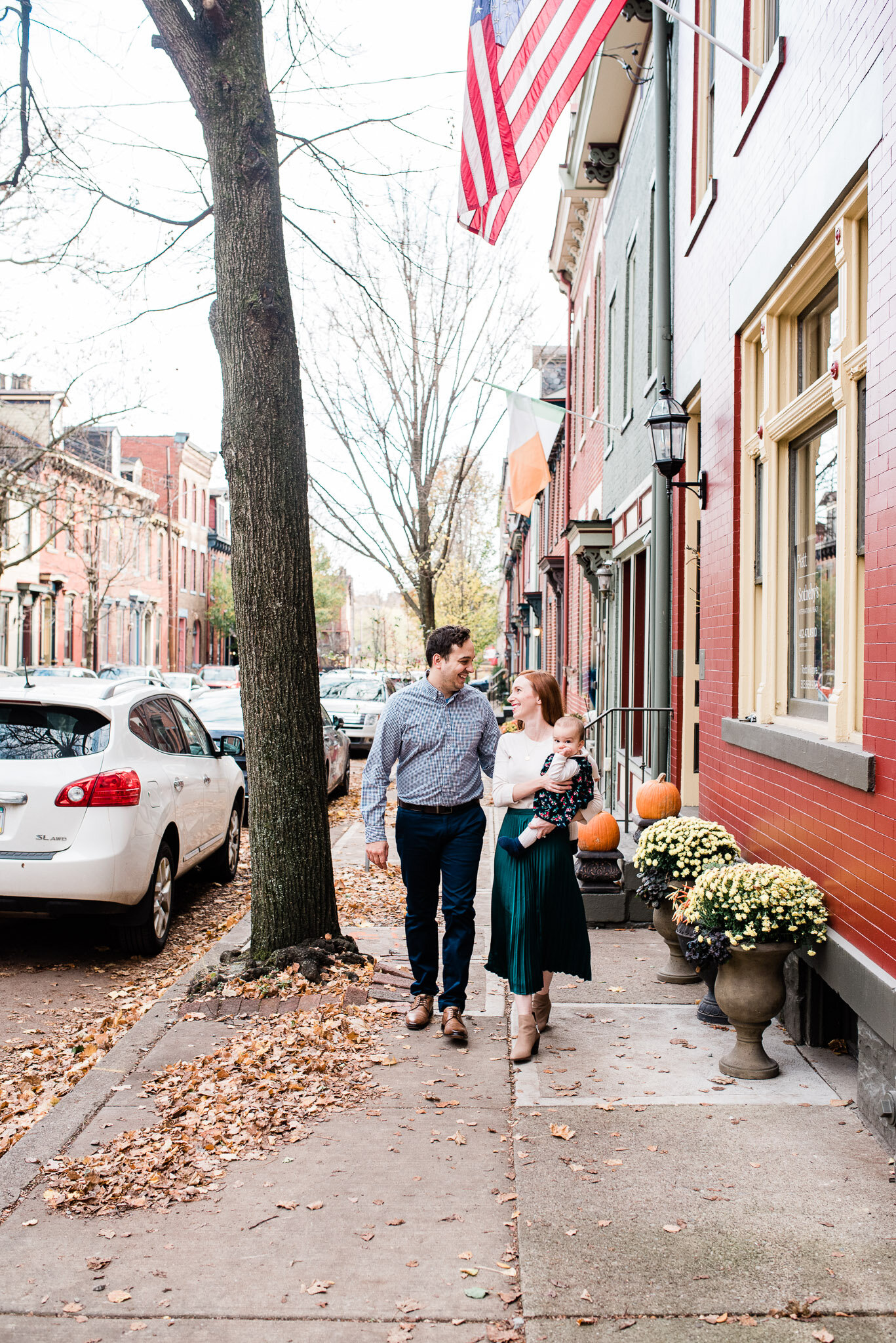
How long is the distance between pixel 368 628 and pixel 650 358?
13015 cm

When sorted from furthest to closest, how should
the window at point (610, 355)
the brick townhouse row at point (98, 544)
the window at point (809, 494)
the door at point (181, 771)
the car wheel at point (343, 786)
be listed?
the brick townhouse row at point (98, 544), the car wheel at point (343, 786), the window at point (610, 355), the door at point (181, 771), the window at point (809, 494)

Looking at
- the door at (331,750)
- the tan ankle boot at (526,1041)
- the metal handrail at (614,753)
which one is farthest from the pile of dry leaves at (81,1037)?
the door at (331,750)

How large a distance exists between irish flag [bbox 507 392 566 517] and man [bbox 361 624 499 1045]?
8.44 meters

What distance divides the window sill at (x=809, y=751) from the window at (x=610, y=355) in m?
7.88

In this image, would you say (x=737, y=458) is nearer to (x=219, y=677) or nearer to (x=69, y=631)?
(x=69, y=631)

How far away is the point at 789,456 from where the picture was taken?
612 centimetres

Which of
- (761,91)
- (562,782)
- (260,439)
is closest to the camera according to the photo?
(562,782)

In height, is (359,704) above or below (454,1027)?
above

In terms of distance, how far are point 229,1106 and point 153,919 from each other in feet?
9.53

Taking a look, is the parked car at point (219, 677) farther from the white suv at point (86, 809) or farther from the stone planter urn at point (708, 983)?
the stone planter urn at point (708, 983)

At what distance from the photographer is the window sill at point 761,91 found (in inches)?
225

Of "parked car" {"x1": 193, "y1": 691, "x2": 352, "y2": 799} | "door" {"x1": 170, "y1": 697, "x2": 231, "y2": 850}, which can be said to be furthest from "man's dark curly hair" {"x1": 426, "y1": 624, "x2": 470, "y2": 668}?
"parked car" {"x1": 193, "y1": 691, "x2": 352, "y2": 799}

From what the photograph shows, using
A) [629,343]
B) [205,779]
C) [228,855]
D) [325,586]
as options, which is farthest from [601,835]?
[325,586]

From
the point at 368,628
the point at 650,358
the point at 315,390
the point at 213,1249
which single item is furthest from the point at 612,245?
the point at 368,628
